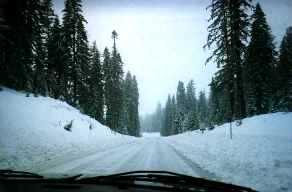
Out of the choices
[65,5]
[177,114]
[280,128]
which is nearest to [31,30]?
[65,5]

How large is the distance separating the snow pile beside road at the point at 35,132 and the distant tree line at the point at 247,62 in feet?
45.3

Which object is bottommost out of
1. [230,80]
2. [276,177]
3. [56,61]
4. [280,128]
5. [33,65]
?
[276,177]

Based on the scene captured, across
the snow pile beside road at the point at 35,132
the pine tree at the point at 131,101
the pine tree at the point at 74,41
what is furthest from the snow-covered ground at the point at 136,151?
the pine tree at the point at 131,101

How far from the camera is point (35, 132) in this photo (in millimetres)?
16656

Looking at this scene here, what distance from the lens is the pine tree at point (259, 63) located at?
30.1 metres

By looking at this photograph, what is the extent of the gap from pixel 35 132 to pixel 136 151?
7.15 meters

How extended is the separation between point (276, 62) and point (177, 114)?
4154 cm

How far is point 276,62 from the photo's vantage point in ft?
113

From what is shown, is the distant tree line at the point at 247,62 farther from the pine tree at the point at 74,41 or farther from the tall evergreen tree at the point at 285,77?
the pine tree at the point at 74,41

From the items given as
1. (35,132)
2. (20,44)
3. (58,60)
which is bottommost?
(35,132)

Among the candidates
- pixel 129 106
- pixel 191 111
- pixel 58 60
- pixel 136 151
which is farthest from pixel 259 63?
pixel 129 106

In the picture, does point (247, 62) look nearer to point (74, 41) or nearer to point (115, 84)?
point (74, 41)

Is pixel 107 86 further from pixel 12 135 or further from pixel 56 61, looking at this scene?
pixel 12 135

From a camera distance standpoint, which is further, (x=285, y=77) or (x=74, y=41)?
(x=74, y=41)
